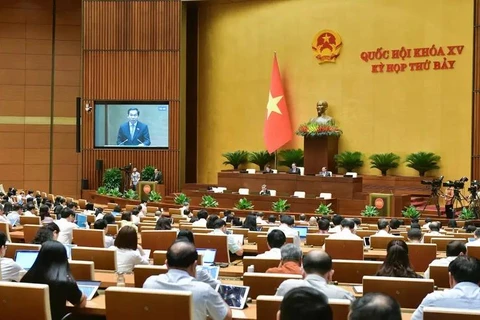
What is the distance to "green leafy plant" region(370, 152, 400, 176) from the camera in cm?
1942

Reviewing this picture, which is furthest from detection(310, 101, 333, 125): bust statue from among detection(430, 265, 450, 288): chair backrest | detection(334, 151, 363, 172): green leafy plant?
detection(430, 265, 450, 288): chair backrest

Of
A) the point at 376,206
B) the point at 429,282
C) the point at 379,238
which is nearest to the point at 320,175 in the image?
the point at 376,206

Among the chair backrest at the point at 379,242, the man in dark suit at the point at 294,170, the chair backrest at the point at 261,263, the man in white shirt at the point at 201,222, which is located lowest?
the chair backrest at the point at 379,242

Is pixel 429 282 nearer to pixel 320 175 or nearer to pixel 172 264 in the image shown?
pixel 172 264

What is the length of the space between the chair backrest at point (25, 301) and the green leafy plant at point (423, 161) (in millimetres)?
16317

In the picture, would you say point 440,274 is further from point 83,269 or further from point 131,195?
point 131,195

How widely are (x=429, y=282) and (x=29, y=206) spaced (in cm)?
911

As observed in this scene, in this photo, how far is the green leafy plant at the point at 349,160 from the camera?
1998 centimetres

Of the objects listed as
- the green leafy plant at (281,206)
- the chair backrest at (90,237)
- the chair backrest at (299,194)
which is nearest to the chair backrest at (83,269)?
the chair backrest at (90,237)

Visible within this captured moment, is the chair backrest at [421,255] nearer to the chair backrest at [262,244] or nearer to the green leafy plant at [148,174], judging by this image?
the chair backrest at [262,244]

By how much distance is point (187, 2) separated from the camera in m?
23.5

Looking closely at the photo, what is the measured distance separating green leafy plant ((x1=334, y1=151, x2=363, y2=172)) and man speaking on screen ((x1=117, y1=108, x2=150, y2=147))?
6159 millimetres

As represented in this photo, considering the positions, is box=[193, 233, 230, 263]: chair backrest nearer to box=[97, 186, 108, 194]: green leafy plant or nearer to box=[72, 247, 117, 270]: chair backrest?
box=[72, 247, 117, 270]: chair backrest

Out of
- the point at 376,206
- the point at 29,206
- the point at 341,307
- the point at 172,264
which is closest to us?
the point at 341,307
